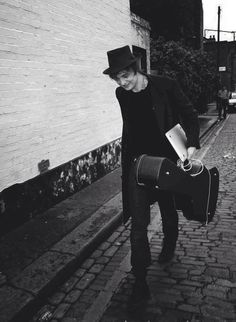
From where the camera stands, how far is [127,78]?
2.81 meters

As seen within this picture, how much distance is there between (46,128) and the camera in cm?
523

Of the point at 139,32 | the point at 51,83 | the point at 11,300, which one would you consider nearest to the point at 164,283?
the point at 11,300

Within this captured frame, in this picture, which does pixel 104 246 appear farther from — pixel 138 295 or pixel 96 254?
pixel 138 295

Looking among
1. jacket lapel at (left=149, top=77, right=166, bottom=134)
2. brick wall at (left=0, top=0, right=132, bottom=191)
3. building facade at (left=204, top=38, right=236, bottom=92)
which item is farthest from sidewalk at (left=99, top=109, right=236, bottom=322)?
building facade at (left=204, top=38, right=236, bottom=92)

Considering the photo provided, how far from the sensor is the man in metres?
2.83

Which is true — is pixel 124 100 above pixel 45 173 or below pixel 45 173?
above

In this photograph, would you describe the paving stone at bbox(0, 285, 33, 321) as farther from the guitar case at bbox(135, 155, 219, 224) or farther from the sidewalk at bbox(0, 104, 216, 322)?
the guitar case at bbox(135, 155, 219, 224)

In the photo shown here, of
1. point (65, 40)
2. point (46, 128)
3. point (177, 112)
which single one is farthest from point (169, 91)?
point (65, 40)

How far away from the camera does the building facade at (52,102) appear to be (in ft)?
14.6

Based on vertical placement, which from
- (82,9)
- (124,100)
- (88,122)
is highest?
(82,9)

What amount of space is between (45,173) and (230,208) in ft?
9.52

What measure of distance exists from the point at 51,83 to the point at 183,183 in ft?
10.9

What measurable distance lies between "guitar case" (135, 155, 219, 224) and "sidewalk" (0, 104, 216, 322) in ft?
4.36

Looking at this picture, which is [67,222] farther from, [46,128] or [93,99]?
[93,99]
